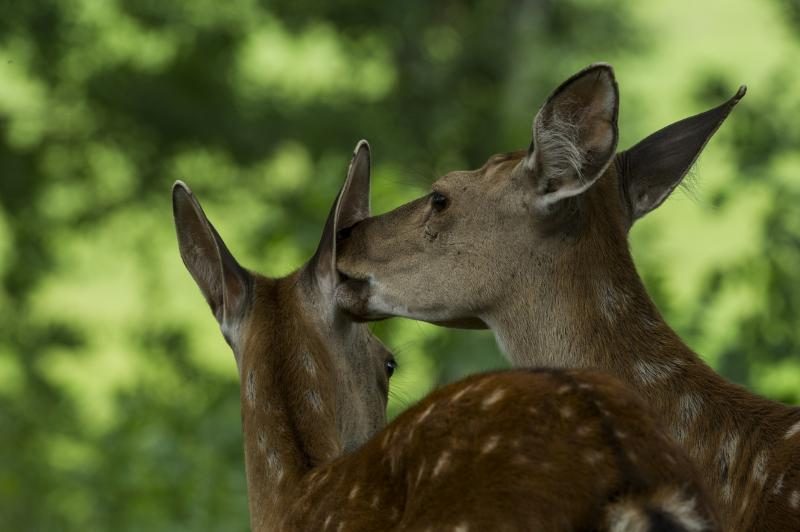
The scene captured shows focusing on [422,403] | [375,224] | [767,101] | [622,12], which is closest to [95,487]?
[767,101]

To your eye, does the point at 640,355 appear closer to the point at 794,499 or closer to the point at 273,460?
the point at 794,499

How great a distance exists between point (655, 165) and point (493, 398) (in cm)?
185

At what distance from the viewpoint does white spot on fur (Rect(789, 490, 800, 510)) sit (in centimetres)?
455

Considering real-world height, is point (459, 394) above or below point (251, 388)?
below

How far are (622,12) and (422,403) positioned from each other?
15230 mm

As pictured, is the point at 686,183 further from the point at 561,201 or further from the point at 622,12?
the point at 622,12

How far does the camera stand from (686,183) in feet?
18.4

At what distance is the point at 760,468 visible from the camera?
4.75 m

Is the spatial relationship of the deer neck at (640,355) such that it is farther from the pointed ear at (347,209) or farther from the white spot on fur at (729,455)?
the pointed ear at (347,209)

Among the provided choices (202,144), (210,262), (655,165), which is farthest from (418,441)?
(202,144)

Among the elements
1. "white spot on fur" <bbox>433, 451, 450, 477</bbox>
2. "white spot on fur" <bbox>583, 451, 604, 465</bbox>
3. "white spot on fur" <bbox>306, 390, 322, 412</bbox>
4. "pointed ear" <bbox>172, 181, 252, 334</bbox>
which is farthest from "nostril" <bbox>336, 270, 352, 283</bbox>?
"white spot on fur" <bbox>583, 451, 604, 465</bbox>

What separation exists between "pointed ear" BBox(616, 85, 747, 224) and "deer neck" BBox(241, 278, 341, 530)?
1.17 m

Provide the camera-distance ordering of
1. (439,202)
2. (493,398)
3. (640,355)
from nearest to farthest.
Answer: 1. (493,398)
2. (640,355)
3. (439,202)

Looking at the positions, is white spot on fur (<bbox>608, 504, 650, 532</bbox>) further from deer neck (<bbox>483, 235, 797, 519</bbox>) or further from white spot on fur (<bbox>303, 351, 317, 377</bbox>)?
white spot on fur (<bbox>303, 351, 317, 377</bbox>)
